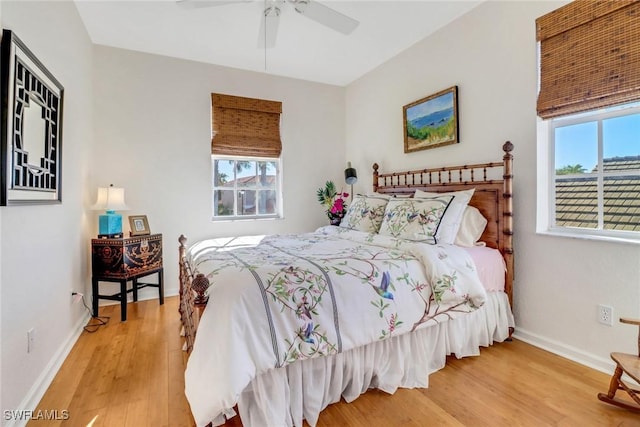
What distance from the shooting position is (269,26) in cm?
266

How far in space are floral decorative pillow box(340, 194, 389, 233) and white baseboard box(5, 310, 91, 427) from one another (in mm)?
2432

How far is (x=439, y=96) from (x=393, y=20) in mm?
832

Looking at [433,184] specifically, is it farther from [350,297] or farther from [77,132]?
[77,132]

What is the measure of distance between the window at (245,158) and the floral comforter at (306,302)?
6.09 feet

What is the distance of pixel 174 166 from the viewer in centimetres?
361

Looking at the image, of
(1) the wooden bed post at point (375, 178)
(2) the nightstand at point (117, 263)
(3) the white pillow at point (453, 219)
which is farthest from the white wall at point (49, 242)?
(1) the wooden bed post at point (375, 178)

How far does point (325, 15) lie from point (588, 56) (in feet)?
5.79

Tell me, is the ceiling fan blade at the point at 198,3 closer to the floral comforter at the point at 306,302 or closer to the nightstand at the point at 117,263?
the floral comforter at the point at 306,302

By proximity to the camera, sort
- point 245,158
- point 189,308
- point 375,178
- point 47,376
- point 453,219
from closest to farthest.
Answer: point 47,376 → point 189,308 → point 453,219 → point 375,178 → point 245,158

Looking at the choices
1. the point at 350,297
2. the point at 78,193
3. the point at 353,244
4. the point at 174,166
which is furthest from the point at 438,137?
the point at 78,193

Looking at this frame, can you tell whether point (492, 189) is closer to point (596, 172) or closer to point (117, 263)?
point (596, 172)

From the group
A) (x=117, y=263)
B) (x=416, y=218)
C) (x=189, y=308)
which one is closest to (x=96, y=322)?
(x=117, y=263)

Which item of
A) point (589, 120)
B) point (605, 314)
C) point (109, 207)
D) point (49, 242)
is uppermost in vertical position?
point (589, 120)

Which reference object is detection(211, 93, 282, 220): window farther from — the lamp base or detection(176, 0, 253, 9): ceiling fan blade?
detection(176, 0, 253, 9): ceiling fan blade
